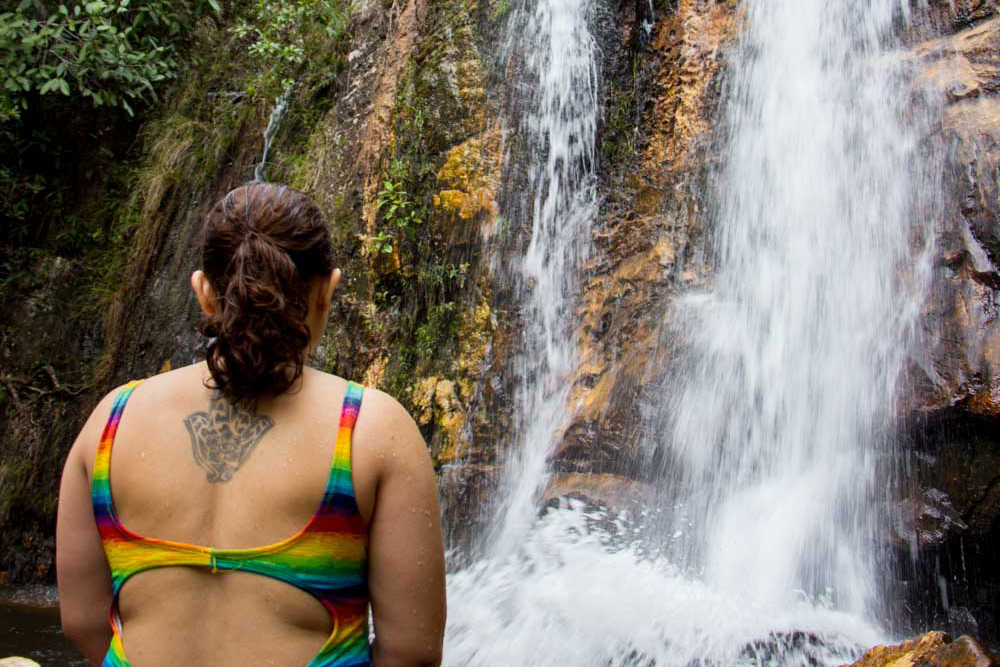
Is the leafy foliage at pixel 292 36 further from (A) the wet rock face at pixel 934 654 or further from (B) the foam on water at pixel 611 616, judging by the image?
(A) the wet rock face at pixel 934 654

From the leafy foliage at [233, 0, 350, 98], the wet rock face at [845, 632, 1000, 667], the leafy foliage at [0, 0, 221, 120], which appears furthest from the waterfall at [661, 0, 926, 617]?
the leafy foliage at [0, 0, 221, 120]

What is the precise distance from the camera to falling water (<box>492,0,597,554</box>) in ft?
16.2

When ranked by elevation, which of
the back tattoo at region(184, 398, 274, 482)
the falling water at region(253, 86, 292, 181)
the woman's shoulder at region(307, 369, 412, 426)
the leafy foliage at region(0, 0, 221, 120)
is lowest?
the back tattoo at region(184, 398, 274, 482)

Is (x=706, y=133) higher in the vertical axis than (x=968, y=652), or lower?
higher

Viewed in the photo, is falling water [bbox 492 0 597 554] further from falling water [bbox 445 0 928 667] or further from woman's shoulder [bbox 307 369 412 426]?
woman's shoulder [bbox 307 369 412 426]

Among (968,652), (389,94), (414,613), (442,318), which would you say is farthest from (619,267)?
(414,613)

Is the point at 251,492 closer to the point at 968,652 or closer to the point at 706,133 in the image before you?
the point at 968,652

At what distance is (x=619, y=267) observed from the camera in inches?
201

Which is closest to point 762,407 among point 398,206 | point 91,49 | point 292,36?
point 398,206

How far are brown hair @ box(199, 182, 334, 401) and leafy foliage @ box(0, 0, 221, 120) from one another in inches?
236

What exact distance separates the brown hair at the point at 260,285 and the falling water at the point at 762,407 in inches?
96.8

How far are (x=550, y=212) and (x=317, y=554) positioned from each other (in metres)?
4.30

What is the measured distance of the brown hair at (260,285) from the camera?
133 centimetres

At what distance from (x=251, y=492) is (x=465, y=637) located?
262 centimetres
